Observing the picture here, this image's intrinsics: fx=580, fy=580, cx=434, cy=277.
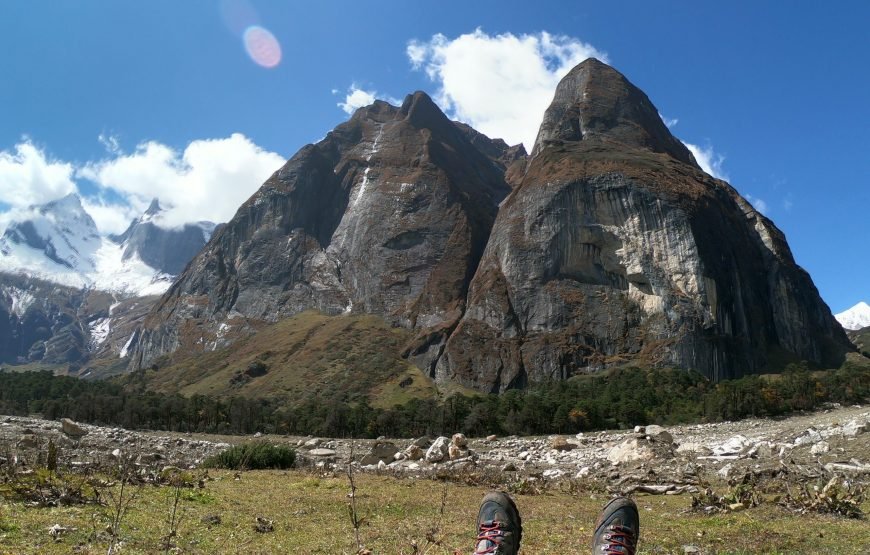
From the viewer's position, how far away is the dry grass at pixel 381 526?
28.3 ft

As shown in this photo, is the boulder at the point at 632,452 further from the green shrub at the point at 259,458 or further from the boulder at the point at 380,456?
the green shrub at the point at 259,458

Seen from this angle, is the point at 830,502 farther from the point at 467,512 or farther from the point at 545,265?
the point at 545,265

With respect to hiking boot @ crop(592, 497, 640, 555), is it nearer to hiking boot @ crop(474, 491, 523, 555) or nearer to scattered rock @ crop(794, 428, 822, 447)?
hiking boot @ crop(474, 491, 523, 555)

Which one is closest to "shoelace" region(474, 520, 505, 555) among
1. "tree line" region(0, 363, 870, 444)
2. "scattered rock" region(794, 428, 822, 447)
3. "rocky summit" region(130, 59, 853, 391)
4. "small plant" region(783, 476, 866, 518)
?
"small plant" region(783, 476, 866, 518)

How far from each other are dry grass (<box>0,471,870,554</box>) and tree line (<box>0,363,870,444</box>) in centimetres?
4614

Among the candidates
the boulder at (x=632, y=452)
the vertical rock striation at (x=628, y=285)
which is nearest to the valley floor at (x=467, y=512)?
the boulder at (x=632, y=452)

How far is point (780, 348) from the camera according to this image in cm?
→ 11819

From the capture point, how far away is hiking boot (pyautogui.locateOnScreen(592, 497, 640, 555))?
632 cm

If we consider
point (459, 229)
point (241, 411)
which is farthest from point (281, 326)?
point (241, 411)

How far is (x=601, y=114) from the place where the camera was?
16212cm

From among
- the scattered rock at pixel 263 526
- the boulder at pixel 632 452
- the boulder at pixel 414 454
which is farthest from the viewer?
the boulder at pixel 414 454

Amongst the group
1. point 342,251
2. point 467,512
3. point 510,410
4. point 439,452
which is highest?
point 342,251

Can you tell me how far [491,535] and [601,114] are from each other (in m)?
169

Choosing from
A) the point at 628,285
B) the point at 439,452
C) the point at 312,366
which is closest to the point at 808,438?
the point at 439,452
